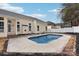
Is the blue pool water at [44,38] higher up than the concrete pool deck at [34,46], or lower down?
higher up

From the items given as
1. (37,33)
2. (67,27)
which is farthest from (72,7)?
(37,33)

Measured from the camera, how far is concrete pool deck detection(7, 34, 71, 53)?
6.55 meters

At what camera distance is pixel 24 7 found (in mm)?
6523

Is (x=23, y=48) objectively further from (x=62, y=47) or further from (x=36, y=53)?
(x=62, y=47)

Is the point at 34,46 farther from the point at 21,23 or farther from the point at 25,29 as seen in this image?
the point at 21,23

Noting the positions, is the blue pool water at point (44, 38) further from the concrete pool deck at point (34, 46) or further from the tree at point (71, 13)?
the tree at point (71, 13)

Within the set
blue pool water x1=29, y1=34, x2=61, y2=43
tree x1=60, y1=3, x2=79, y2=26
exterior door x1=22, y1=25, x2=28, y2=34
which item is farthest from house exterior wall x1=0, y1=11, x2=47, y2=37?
tree x1=60, y1=3, x2=79, y2=26

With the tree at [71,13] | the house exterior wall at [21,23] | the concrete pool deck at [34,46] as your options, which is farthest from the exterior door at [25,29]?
the tree at [71,13]

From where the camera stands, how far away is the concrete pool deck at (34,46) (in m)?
6.55

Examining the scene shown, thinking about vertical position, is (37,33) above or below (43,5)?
below

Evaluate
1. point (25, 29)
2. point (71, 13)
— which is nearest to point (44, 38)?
point (25, 29)

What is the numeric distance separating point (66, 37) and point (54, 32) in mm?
255

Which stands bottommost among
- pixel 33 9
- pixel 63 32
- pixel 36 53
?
pixel 36 53

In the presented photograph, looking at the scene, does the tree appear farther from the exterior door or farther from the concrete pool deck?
the exterior door
